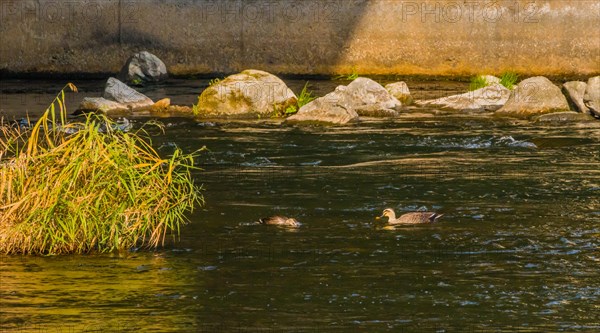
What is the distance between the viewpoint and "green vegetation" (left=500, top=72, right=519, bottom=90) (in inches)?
889

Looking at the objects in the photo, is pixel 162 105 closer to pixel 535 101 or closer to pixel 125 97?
pixel 125 97

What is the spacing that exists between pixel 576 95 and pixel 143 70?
8.50 metres

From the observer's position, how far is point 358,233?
11578 mm

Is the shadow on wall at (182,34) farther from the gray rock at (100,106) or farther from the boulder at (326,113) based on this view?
the boulder at (326,113)

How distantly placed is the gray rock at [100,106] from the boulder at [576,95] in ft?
22.5

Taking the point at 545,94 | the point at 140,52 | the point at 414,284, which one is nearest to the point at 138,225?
the point at 414,284

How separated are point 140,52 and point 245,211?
13199 mm

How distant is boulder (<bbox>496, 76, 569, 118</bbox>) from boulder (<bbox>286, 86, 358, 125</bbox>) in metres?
2.48

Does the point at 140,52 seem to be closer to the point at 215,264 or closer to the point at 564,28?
the point at 564,28

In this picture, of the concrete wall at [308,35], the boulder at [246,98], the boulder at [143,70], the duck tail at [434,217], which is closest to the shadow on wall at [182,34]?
the concrete wall at [308,35]

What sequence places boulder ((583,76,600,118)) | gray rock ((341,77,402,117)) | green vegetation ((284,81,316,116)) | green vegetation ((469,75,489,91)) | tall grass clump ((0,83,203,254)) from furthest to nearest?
green vegetation ((469,75,489,91)), green vegetation ((284,81,316,116)), gray rock ((341,77,402,117)), boulder ((583,76,600,118)), tall grass clump ((0,83,203,254))

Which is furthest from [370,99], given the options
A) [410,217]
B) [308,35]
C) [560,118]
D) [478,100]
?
[410,217]

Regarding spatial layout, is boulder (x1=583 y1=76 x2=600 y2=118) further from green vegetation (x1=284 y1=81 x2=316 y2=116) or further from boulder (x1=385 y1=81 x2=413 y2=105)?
green vegetation (x1=284 y1=81 x2=316 y2=116)

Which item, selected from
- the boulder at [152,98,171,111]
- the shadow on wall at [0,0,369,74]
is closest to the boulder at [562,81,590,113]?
the shadow on wall at [0,0,369,74]
